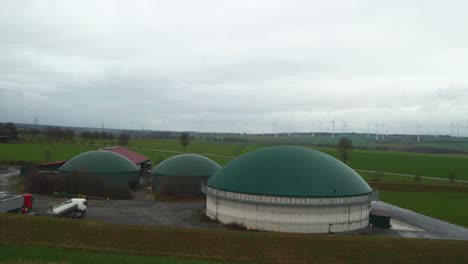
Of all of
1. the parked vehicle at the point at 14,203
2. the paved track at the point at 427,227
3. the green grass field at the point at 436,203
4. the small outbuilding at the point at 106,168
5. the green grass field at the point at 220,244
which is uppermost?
the small outbuilding at the point at 106,168

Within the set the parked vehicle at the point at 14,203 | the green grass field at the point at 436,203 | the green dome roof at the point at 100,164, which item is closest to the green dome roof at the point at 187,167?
the green dome roof at the point at 100,164

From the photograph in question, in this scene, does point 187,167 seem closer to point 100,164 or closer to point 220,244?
point 100,164

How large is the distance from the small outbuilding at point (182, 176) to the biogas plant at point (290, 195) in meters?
11.4

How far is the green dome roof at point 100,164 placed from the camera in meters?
49.9

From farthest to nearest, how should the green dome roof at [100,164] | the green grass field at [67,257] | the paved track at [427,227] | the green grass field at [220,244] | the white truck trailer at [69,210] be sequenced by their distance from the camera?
the green dome roof at [100,164], the paved track at [427,227], the white truck trailer at [69,210], the green grass field at [220,244], the green grass field at [67,257]

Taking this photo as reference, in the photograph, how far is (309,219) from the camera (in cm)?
3142

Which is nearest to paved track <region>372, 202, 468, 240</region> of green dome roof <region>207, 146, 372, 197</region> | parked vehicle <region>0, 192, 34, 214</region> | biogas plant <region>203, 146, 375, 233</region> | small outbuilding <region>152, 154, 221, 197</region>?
biogas plant <region>203, 146, 375, 233</region>

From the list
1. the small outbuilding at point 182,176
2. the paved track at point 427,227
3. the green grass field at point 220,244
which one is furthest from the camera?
the small outbuilding at point 182,176

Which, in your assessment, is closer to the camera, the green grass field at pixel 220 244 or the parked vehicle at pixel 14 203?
the green grass field at pixel 220 244

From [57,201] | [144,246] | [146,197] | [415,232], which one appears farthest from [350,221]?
[57,201]

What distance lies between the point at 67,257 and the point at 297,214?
17.2 metres

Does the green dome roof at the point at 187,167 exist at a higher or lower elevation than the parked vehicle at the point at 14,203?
higher

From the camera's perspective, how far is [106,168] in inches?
1981

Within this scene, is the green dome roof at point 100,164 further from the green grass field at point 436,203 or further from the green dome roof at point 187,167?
the green grass field at point 436,203
